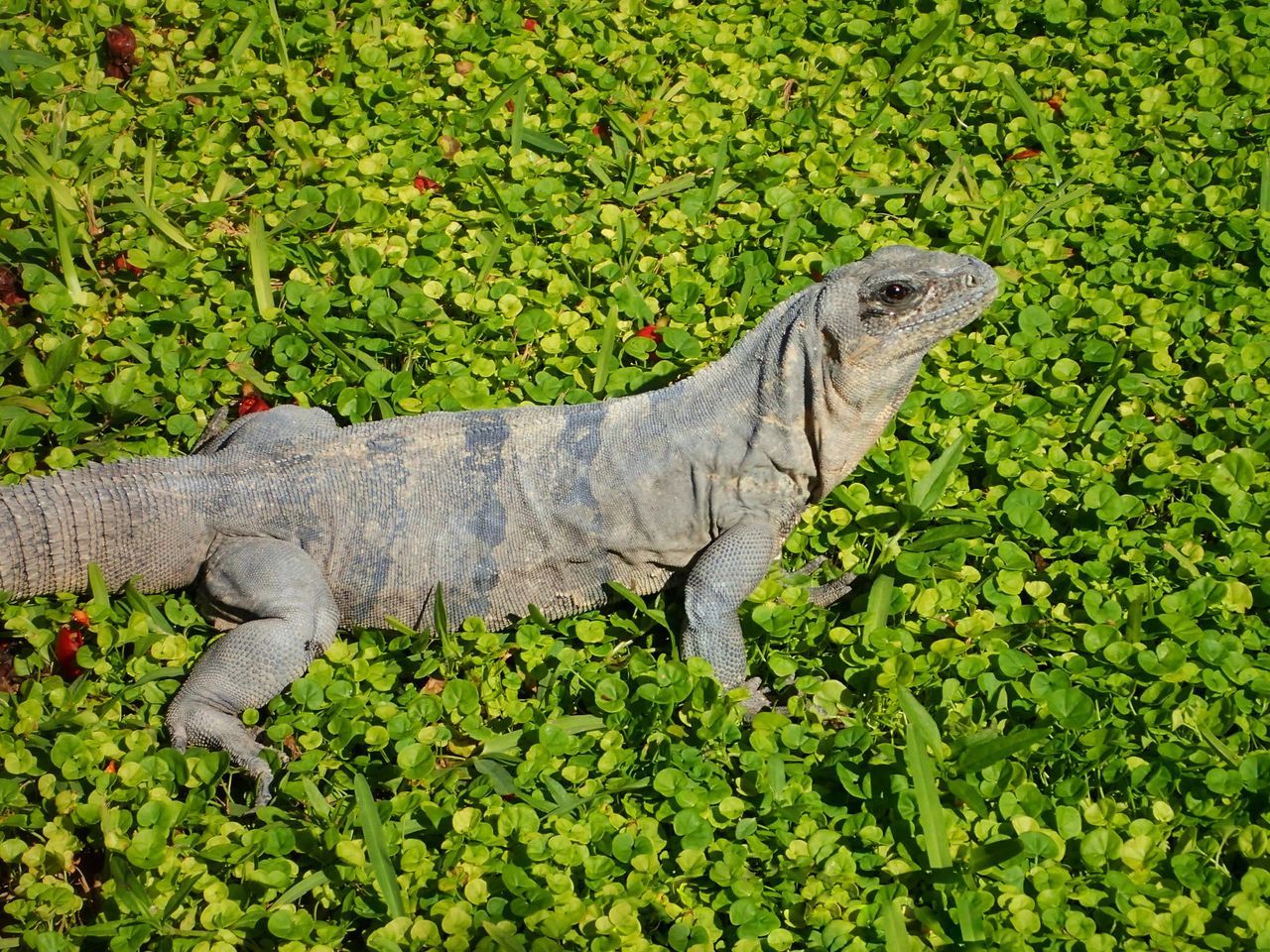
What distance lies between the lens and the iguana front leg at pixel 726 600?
4.55 meters

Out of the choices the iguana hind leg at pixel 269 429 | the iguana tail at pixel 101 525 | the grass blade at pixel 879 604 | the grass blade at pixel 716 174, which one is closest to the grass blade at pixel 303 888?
the iguana tail at pixel 101 525

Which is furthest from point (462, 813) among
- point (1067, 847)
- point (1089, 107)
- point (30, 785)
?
point (1089, 107)

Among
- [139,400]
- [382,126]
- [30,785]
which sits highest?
[382,126]

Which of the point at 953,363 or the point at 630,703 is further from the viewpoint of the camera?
the point at 953,363

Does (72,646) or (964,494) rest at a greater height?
(964,494)

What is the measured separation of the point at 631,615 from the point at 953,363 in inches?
71.5

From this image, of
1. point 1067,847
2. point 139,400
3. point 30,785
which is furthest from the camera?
point 139,400

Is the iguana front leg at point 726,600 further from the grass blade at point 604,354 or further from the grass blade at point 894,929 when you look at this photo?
the grass blade at point 604,354

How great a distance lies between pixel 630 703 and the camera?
4.39 m

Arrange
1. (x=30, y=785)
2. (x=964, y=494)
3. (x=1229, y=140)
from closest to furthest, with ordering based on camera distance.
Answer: (x=30, y=785)
(x=964, y=494)
(x=1229, y=140)

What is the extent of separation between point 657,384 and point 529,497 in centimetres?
108

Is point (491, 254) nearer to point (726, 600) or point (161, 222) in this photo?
point (161, 222)

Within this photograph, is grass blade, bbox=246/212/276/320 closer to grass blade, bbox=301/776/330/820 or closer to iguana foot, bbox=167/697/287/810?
iguana foot, bbox=167/697/287/810

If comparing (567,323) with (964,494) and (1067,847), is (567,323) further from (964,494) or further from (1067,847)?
(1067,847)
